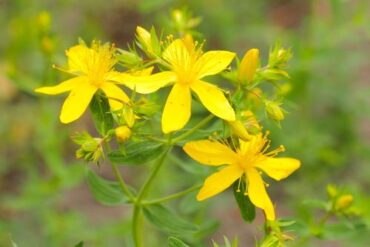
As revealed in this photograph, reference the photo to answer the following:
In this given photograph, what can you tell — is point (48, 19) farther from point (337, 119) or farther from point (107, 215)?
point (337, 119)

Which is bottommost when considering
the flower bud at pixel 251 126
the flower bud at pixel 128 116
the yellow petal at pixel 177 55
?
the flower bud at pixel 251 126

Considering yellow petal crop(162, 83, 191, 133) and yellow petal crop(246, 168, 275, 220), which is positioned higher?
yellow petal crop(162, 83, 191, 133)

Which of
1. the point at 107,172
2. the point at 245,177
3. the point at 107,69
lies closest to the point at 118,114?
the point at 107,69

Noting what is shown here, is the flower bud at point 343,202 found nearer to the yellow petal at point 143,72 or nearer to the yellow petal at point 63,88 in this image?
the yellow petal at point 143,72

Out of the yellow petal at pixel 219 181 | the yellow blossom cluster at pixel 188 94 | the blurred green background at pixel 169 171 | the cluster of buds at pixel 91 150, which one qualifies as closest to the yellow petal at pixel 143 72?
the yellow blossom cluster at pixel 188 94

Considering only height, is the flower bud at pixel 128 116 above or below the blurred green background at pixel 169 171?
above

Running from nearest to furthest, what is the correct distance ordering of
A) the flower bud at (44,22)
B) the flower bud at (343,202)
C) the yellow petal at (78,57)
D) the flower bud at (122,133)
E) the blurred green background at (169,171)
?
the flower bud at (122,133)
the yellow petal at (78,57)
the flower bud at (343,202)
the flower bud at (44,22)
the blurred green background at (169,171)

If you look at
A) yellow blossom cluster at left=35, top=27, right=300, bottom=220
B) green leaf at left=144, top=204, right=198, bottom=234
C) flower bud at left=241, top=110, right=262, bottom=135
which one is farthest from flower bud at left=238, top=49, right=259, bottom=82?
green leaf at left=144, top=204, right=198, bottom=234

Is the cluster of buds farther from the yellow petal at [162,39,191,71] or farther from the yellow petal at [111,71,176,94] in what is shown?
the yellow petal at [162,39,191,71]
